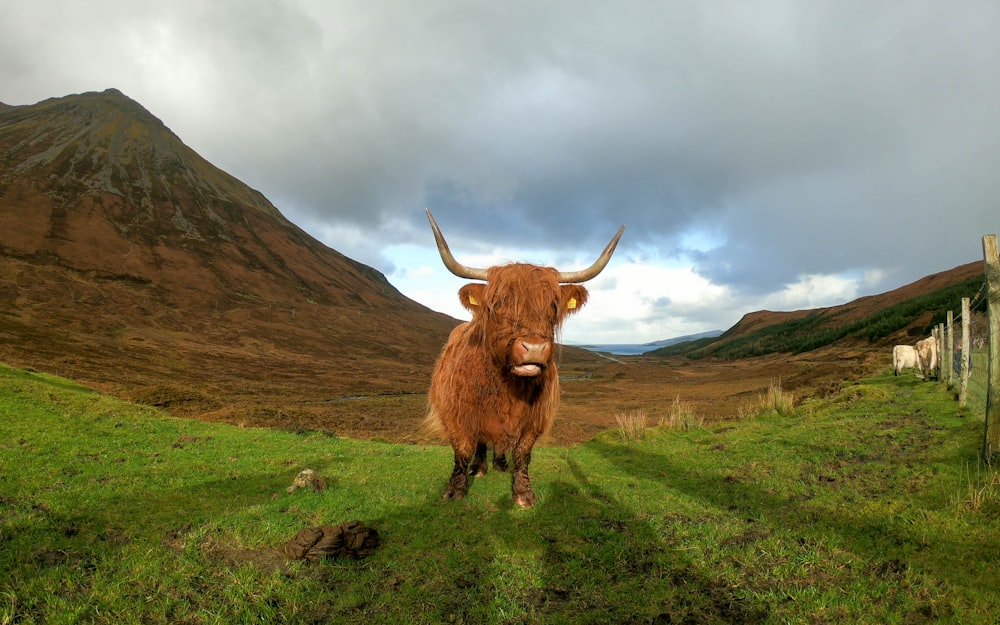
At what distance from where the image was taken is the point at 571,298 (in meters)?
5.45

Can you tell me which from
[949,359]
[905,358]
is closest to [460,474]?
[949,359]

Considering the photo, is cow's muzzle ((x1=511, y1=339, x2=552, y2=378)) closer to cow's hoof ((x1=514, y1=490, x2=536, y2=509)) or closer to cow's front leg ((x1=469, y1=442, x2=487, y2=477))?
cow's hoof ((x1=514, y1=490, x2=536, y2=509))

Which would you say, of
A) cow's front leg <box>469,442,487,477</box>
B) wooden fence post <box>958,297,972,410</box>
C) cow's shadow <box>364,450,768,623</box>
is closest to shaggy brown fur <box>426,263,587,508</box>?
cow's shadow <box>364,450,768,623</box>

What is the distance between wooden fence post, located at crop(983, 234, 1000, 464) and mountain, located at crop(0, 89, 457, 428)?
1609 centimetres

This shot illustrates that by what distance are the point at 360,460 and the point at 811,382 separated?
960 inches

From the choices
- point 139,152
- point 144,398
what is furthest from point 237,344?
point 139,152

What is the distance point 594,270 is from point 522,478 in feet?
8.38

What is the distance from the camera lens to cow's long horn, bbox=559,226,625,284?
5383 millimetres

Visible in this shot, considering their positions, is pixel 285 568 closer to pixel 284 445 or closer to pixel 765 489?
pixel 765 489

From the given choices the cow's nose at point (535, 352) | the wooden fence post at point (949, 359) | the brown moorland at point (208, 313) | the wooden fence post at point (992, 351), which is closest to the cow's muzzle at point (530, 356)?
the cow's nose at point (535, 352)

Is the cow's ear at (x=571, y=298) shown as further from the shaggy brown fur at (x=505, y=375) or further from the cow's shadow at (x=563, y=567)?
Result: the cow's shadow at (x=563, y=567)

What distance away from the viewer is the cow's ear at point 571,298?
525 cm

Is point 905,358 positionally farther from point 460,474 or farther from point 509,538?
point 509,538

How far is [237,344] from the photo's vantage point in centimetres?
4656
